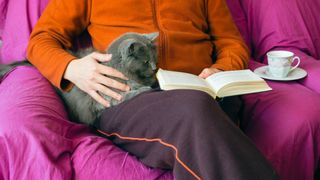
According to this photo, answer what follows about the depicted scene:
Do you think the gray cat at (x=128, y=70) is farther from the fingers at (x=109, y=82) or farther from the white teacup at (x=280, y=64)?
the white teacup at (x=280, y=64)

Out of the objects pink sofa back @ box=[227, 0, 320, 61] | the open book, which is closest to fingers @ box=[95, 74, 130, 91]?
the open book

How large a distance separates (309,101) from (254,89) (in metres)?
0.20

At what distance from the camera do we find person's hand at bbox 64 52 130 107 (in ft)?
3.64

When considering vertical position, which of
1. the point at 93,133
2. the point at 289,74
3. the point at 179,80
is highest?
the point at 179,80

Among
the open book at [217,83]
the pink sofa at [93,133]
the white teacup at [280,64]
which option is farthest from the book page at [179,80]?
the white teacup at [280,64]

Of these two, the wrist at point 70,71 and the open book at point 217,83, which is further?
the wrist at point 70,71

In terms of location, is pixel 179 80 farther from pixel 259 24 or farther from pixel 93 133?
pixel 259 24

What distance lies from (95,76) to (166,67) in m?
0.27

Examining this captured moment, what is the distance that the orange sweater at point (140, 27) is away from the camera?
4.21 feet

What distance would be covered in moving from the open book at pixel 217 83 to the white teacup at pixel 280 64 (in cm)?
19

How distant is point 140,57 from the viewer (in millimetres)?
1095

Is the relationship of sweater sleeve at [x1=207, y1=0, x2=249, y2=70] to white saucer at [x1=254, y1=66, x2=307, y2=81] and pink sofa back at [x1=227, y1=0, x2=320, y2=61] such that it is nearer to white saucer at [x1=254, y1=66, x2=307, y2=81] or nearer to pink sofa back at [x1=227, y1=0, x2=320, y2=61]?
white saucer at [x1=254, y1=66, x2=307, y2=81]

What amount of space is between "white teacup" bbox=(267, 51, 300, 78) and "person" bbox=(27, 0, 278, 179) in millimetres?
99

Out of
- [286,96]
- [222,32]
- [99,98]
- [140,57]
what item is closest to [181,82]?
[140,57]
